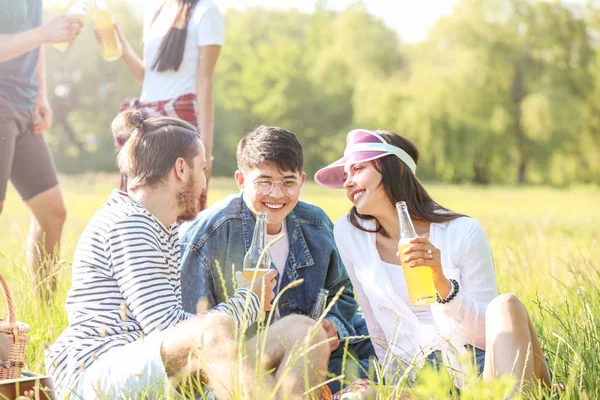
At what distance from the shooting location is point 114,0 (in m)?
39.9

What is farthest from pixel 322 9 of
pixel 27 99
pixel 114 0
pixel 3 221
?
pixel 27 99

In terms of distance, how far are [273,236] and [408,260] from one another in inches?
37.6

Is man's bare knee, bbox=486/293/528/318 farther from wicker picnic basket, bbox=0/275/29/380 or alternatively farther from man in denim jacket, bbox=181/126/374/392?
wicker picnic basket, bbox=0/275/29/380

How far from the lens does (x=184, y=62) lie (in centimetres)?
437

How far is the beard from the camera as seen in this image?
282 centimetres

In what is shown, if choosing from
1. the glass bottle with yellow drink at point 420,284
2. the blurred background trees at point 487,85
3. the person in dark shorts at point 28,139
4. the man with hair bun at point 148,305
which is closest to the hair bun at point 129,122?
the man with hair bun at point 148,305

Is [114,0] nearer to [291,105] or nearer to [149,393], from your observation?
[291,105]

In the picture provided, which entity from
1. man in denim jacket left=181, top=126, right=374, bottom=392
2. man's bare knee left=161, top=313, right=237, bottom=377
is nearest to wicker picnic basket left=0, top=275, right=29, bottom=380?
man's bare knee left=161, top=313, right=237, bottom=377

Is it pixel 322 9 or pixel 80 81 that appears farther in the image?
pixel 322 9

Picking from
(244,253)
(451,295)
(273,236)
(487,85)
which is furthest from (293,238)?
(487,85)

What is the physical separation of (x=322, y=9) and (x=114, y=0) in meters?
14.9

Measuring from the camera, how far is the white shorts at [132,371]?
2.44 meters

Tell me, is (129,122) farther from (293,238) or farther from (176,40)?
(176,40)

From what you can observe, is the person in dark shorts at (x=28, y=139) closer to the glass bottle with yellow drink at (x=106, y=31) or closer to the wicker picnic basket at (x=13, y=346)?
the glass bottle with yellow drink at (x=106, y=31)
